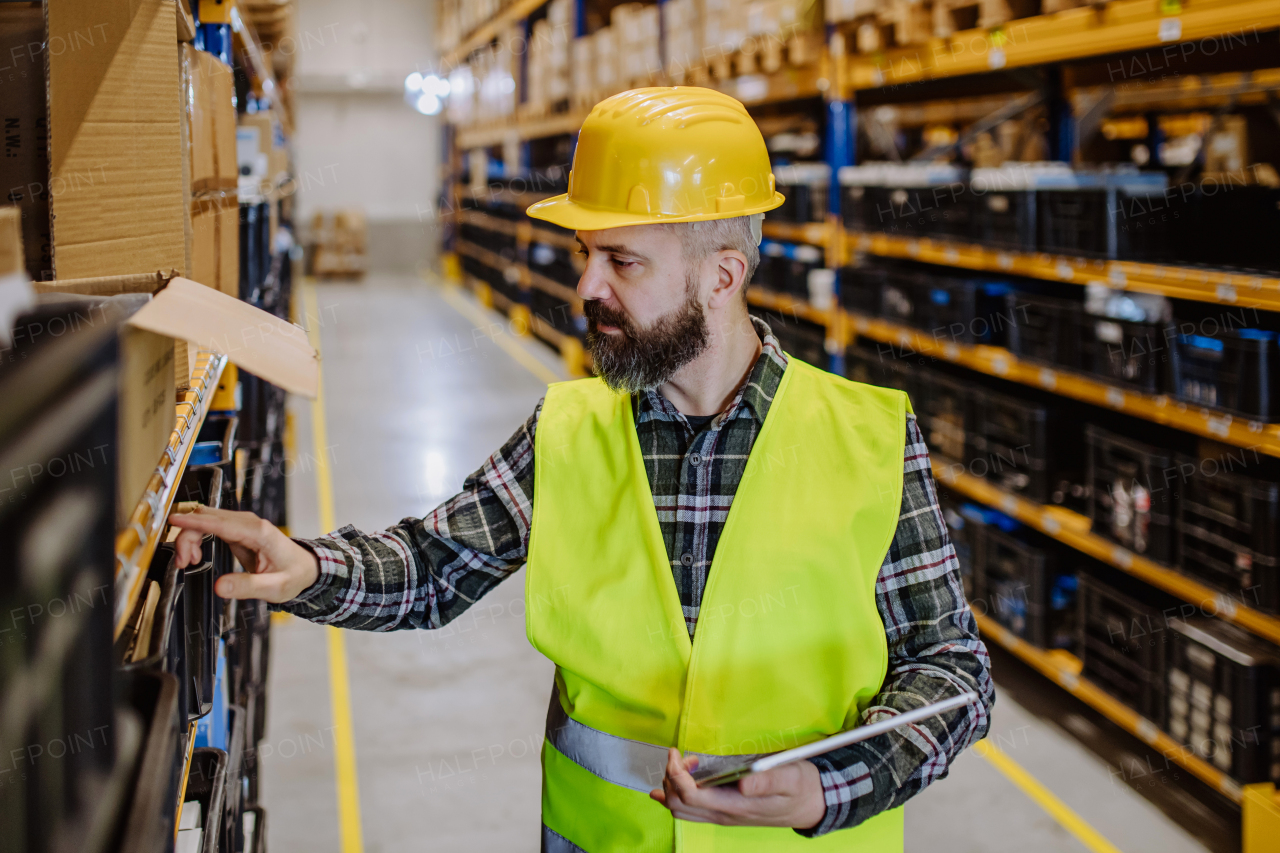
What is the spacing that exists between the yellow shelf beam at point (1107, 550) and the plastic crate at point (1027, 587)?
0.11 metres

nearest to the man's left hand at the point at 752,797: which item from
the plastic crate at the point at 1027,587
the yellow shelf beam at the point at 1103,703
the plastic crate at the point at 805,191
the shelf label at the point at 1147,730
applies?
the yellow shelf beam at the point at 1103,703

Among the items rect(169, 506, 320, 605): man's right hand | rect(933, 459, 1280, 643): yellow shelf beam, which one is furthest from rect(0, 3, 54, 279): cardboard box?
rect(933, 459, 1280, 643): yellow shelf beam

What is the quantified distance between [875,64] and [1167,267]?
6.24 ft

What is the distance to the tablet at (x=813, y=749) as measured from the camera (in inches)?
48.3

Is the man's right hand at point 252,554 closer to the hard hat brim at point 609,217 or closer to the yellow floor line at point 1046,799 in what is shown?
the hard hat brim at point 609,217

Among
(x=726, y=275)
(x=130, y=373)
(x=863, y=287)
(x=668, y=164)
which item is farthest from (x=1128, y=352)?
(x=130, y=373)

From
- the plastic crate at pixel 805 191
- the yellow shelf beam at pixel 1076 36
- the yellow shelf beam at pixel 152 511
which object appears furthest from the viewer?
the plastic crate at pixel 805 191

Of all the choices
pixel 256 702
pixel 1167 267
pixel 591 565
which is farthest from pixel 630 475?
pixel 1167 267

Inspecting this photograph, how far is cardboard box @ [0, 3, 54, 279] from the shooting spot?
155 centimetres

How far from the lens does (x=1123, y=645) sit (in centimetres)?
362

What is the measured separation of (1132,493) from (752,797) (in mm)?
2715

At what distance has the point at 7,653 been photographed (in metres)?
0.61

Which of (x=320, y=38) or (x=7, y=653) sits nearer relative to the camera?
(x=7, y=653)

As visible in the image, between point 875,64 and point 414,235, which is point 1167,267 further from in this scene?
point 414,235
